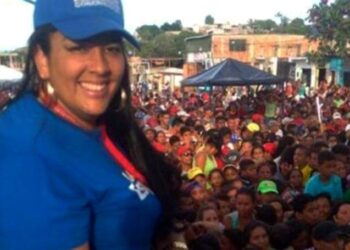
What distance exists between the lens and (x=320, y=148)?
6.46 meters

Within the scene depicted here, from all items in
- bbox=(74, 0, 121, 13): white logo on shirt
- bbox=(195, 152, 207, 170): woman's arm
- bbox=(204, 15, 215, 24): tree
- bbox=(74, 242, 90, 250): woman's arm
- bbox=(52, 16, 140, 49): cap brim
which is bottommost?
bbox=(204, 15, 215, 24): tree

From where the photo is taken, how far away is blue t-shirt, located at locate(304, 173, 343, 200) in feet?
17.8

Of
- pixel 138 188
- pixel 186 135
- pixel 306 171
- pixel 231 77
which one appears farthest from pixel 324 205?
pixel 231 77

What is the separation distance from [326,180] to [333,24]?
67.4 feet

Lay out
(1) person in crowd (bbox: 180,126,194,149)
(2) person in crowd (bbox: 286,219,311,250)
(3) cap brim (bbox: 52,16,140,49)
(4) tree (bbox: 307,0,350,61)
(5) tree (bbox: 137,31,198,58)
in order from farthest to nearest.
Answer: (5) tree (bbox: 137,31,198,58) → (4) tree (bbox: 307,0,350,61) → (1) person in crowd (bbox: 180,126,194,149) → (2) person in crowd (bbox: 286,219,311,250) → (3) cap brim (bbox: 52,16,140,49)

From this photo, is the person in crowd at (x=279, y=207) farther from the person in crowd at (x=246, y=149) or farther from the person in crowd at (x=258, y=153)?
the person in crowd at (x=246, y=149)

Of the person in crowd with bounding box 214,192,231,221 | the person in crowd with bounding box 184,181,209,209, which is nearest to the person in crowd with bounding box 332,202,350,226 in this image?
the person in crowd with bounding box 214,192,231,221

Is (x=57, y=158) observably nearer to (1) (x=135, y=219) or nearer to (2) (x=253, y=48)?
(1) (x=135, y=219)

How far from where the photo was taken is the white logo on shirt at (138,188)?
130 cm

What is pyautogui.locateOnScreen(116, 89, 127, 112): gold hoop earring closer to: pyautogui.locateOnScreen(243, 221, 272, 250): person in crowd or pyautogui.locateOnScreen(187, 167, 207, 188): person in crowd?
pyautogui.locateOnScreen(243, 221, 272, 250): person in crowd

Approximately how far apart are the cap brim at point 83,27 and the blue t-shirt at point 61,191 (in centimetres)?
16

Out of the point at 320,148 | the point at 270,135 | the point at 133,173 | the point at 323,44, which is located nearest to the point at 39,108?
the point at 133,173

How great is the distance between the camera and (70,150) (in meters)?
1.20

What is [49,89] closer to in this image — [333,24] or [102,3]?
[102,3]
